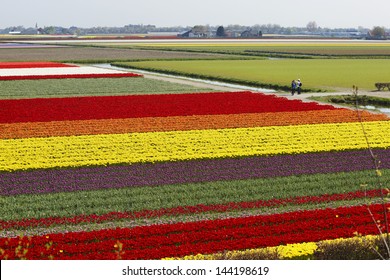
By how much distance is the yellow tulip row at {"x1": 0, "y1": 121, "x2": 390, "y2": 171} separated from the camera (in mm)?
23188

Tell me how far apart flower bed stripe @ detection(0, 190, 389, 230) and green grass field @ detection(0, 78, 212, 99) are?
2812 cm

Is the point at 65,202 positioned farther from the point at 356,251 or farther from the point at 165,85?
the point at 165,85

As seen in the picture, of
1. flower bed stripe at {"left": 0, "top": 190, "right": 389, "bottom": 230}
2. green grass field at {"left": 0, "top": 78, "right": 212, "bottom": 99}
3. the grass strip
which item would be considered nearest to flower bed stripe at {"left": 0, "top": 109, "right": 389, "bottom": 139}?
the grass strip

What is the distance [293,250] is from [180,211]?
4.07m

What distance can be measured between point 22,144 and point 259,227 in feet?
43.1

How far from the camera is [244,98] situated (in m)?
40.8

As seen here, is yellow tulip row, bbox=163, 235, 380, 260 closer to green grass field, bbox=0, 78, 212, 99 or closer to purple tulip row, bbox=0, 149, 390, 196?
purple tulip row, bbox=0, 149, 390, 196

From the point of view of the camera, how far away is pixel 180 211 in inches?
669

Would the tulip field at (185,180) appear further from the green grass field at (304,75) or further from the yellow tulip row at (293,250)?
the green grass field at (304,75)

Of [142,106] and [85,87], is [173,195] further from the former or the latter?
[85,87]

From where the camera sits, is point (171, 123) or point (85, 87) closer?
point (171, 123)

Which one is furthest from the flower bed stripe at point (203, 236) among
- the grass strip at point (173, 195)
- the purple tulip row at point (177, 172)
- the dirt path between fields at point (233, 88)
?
the dirt path between fields at point (233, 88)

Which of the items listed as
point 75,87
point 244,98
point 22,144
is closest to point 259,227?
point 22,144

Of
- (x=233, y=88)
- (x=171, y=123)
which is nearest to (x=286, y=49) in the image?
(x=233, y=88)
